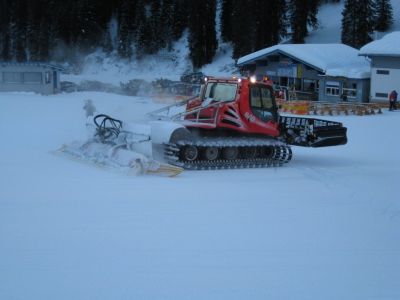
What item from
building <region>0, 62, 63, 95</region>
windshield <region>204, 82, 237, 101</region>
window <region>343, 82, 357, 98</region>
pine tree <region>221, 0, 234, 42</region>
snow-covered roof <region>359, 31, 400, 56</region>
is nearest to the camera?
windshield <region>204, 82, 237, 101</region>

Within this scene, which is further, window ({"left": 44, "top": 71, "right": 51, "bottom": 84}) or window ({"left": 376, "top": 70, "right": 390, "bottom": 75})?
window ({"left": 44, "top": 71, "right": 51, "bottom": 84})

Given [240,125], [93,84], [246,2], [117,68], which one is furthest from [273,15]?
[240,125]

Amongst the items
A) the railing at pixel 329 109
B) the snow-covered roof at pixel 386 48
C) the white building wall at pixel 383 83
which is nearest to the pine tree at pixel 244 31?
the snow-covered roof at pixel 386 48

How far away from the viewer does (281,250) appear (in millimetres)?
7031

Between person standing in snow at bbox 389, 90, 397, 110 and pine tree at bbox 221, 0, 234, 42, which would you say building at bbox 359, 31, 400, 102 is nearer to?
person standing in snow at bbox 389, 90, 397, 110

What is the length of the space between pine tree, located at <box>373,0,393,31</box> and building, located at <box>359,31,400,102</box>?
19273mm

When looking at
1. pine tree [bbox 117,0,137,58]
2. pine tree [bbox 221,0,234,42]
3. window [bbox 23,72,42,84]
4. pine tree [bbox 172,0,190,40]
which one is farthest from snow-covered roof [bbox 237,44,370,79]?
pine tree [bbox 117,0,137,58]

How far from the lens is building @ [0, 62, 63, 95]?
37.7 metres

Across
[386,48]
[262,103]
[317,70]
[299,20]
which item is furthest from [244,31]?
[262,103]

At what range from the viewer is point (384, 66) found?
3331cm

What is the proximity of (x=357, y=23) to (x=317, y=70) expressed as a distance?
15.6m

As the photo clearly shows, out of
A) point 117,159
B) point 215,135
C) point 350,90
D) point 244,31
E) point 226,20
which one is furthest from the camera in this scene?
point 226,20

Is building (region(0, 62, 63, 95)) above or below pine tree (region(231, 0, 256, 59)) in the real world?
below

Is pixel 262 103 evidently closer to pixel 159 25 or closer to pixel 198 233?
pixel 198 233
